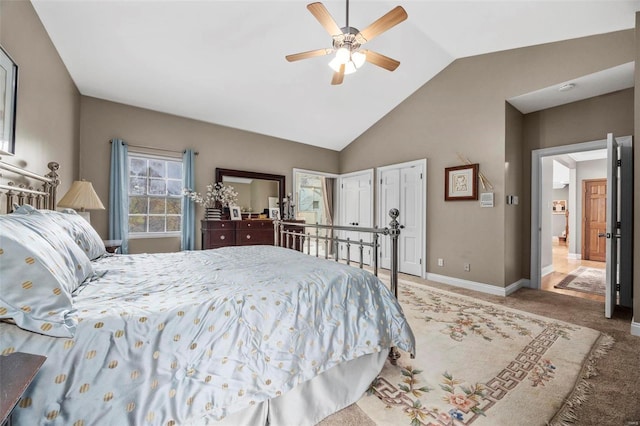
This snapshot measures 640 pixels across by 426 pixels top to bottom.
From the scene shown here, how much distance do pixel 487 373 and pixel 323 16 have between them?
3011mm

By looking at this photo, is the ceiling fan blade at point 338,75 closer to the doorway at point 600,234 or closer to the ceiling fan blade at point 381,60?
the ceiling fan blade at point 381,60

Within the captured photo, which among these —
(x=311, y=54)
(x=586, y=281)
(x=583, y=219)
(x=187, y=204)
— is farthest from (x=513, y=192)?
(x=187, y=204)

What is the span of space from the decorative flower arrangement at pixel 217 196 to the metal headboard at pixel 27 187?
1952 millimetres

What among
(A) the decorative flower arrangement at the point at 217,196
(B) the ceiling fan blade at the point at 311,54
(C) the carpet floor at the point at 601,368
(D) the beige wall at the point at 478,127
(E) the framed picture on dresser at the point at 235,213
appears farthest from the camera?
(E) the framed picture on dresser at the point at 235,213

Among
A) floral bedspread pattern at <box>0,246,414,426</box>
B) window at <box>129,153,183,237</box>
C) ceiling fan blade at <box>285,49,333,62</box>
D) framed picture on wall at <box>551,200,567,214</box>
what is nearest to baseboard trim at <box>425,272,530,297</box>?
floral bedspread pattern at <box>0,246,414,426</box>

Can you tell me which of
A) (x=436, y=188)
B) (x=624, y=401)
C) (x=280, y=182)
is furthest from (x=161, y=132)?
(x=624, y=401)

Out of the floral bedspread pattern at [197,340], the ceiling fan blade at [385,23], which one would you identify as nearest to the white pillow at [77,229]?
the floral bedspread pattern at [197,340]

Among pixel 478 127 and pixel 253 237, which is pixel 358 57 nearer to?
pixel 478 127

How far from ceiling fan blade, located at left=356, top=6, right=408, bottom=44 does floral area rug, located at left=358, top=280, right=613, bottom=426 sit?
273cm

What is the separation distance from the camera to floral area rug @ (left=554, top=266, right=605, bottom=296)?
13.2 feet

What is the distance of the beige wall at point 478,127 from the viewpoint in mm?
3205

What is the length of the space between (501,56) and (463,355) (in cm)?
394

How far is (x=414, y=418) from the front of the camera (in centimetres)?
145

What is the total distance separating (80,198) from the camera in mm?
2822
